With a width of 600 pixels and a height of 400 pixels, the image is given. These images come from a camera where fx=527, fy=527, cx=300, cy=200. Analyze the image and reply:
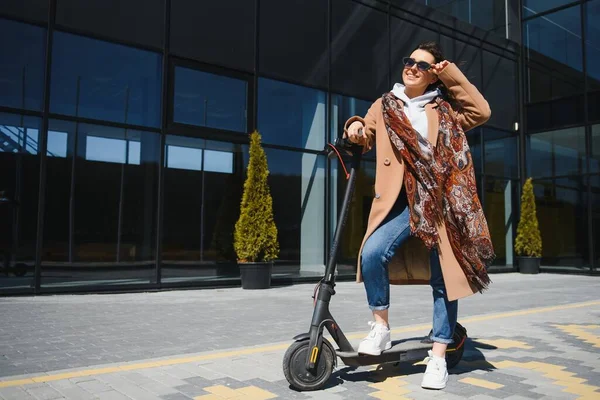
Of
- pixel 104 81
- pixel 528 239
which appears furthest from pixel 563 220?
pixel 104 81

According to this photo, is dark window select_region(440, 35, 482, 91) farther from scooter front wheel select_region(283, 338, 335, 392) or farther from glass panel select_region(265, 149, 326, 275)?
scooter front wheel select_region(283, 338, 335, 392)

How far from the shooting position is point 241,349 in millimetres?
4152

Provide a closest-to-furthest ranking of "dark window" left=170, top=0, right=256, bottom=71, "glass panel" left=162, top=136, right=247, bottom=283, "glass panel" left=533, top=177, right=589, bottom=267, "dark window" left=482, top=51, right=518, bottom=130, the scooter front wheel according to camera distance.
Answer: the scooter front wheel < "glass panel" left=162, top=136, right=247, bottom=283 < "dark window" left=170, top=0, right=256, bottom=71 < "glass panel" left=533, top=177, right=589, bottom=267 < "dark window" left=482, top=51, right=518, bottom=130

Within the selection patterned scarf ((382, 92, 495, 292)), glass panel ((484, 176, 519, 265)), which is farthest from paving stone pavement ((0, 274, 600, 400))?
glass panel ((484, 176, 519, 265))

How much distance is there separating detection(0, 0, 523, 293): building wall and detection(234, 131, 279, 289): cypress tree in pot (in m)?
0.72

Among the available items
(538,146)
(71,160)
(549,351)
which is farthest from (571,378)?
(538,146)

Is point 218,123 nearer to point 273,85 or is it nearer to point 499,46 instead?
point 273,85

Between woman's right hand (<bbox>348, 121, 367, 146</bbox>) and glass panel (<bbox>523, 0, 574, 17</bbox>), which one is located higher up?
glass panel (<bbox>523, 0, 574, 17</bbox>)

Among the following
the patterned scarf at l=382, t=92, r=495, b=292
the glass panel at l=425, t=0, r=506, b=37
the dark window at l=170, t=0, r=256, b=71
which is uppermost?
the glass panel at l=425, t=0, r=506, b=37

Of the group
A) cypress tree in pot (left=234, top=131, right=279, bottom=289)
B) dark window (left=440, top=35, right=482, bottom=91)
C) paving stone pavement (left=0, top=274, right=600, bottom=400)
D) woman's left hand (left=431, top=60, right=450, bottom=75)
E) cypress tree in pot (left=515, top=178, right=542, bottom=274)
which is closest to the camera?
paving stone pavement (left=0, top=274, right=600, bottom=400)

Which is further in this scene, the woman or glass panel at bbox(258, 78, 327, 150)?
glass panel at bbox(258, 78, 327, 150)

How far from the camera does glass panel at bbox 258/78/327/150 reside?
10.8m

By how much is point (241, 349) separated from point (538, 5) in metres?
16.5

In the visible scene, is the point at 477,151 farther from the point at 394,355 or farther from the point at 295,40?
the point at 394,355
